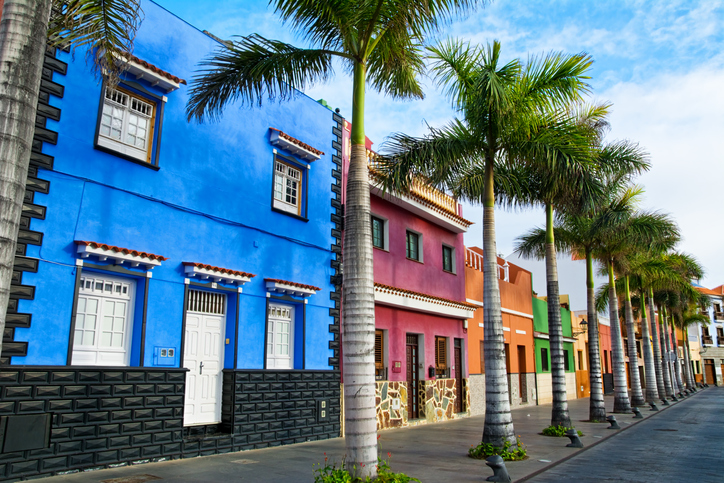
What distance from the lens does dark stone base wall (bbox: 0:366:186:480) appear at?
301 inches

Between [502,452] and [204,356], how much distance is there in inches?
243

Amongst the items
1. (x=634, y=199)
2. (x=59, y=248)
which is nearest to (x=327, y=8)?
(x=59, y=248)

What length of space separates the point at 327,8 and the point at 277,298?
6.75 m

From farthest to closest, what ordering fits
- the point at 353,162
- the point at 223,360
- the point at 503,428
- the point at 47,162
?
the point at 223,360 < the point at 503,428 < the point at 47,162 < the point at 353,162

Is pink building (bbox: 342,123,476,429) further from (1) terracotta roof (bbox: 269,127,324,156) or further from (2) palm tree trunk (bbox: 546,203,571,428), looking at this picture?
(2) palm tree trunk (bbox: 546,203,571,428)

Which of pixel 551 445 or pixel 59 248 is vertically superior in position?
pixel 59 248

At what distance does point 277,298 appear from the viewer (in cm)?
1266

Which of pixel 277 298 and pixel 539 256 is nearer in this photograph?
pixel 277 298

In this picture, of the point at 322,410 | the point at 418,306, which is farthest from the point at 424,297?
the point at 322,410

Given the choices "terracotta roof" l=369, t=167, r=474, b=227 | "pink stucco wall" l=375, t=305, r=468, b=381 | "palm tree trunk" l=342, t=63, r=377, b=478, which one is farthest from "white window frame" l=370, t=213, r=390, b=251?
"palm tree trunk" l=342, t=63, r=377, b=478

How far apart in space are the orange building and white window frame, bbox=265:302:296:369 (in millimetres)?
10840

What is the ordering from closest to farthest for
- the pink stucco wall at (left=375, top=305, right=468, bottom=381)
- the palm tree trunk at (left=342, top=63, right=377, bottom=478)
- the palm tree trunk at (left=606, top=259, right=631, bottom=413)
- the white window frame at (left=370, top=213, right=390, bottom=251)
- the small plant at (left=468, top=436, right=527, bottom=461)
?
the palm tree trunk at (left=342, top=63, right=377, bottom=478), the small plant at (left=468, top=436, right=527, bottom=461), the pink stucco wall at (left=375, top=305, right=468, bottom=381), the white window frame at (left=370, top=213, right=390, bottom=251), the palm tree trunk at (left=606, top=259, right=631, bottom=413)

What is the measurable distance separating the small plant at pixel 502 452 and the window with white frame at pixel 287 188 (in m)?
6.91

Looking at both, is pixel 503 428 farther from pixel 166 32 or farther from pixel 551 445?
pixel 166 32
